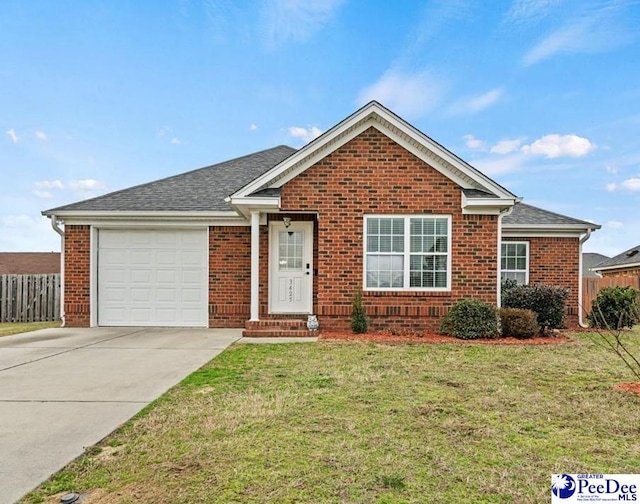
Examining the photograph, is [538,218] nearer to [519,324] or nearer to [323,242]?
[519,324]

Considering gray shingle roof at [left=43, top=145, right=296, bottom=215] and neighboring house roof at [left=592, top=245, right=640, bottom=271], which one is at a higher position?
gray shingle roof at [left=43, top=145, right=296, bottom=215]

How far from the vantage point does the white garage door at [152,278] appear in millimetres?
11594

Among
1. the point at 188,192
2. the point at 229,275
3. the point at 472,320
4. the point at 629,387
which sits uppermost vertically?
the point at 188,192

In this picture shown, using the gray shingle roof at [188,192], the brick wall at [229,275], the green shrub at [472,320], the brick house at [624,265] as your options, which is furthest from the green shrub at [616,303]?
the brick house at [624,265]

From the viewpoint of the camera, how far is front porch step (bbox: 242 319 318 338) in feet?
31.5

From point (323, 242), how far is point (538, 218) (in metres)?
7.62

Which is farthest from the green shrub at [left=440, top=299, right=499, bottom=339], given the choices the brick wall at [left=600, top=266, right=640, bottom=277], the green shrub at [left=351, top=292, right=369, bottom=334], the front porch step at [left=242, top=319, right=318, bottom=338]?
the brick wall at [left=600, top=266, right=640, bottom=277]

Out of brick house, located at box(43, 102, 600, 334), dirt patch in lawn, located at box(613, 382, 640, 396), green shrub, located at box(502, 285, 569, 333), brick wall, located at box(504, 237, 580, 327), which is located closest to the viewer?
dirt patch in lawn, located at box(613, 382, 640, 396)

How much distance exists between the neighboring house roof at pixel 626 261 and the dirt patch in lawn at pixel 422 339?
1718 centimetres

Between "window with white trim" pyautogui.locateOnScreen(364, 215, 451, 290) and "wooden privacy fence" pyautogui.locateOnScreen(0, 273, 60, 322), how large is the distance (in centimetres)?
1200

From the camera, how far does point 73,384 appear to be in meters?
5.69

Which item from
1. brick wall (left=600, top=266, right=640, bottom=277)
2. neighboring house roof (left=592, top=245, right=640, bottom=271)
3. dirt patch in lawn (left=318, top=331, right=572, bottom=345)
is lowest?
dirt patch in lawn (left=318, top=331, right=572, bottom=345)

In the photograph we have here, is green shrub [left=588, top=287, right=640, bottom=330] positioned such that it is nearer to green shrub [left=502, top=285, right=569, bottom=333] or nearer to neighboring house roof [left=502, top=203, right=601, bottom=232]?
green shrub [left=502, top=285, right=569, bottom=333]

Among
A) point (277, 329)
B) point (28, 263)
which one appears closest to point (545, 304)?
point (277, 329)
